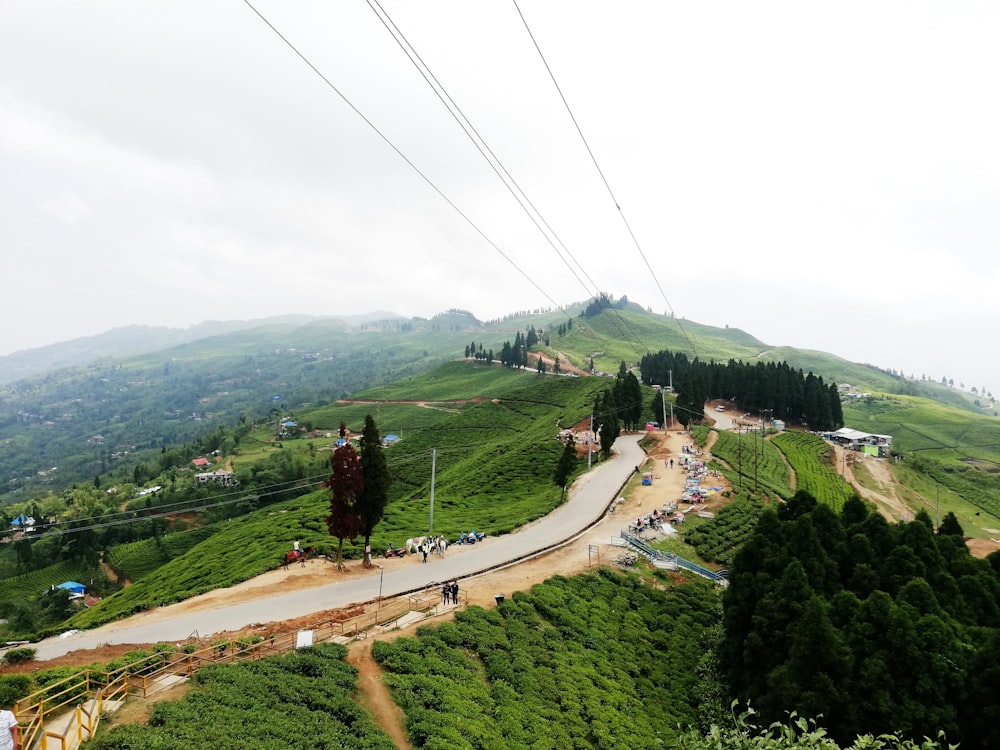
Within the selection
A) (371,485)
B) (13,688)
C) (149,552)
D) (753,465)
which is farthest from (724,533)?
(149,552)

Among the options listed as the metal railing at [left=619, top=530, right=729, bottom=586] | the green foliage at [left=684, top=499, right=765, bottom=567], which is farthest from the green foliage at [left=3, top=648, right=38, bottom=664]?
the green foliage at [left=684, top=499, right=765, bottom=567]

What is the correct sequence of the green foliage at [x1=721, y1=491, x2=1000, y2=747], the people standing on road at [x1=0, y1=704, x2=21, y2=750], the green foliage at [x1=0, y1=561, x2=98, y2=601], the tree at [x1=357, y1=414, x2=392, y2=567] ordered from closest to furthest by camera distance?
the people standing on road at [x1=0, y1=704, x2=21, y2=750]
the green foliage at [x1=721, y1=491, x2=1000, y2=747]
the tree at [x1=357, y1=414, x2=392, y2=567]
the green foliage at [x1=0, y1=561, x2=98, y2=601]

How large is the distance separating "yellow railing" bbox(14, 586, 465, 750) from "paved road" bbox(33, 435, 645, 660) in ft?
11.9

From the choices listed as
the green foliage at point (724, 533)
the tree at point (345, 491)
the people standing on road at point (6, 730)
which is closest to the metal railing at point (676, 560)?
the green foliage at point (724, 533)

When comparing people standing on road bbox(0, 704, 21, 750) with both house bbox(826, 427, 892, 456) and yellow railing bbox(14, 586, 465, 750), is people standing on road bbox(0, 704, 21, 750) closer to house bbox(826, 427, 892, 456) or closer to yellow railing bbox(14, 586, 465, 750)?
yellow railing bbox(14, 586, 465, 750)

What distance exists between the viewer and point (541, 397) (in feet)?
361

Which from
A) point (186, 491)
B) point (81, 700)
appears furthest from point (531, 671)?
point (186, 491)

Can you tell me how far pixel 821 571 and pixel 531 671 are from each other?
14.5 m

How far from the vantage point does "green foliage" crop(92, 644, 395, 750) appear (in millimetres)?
Result: 11930

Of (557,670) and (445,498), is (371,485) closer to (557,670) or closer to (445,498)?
(557,670)

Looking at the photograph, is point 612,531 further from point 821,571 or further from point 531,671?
point 531,671

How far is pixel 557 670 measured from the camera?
20578 mm

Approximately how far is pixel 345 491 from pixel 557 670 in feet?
46.8

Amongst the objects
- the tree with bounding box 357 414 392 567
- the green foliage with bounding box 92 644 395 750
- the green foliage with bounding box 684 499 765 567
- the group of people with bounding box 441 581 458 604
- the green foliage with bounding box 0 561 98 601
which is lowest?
the green foliage with bounding box 0 561 98 601
